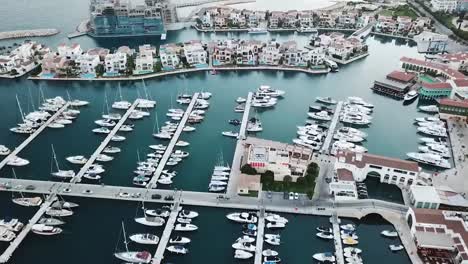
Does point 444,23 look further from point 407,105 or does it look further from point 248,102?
point 248,102

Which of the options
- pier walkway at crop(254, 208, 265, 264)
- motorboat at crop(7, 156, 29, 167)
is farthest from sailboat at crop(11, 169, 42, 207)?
pier walkway at crop(254, 208, 265, 264)

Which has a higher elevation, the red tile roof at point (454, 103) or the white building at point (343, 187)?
the red tile roof at point (454, 103)

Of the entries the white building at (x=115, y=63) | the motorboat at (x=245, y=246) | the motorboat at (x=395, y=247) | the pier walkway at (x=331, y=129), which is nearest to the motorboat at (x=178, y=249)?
the motorboat at (x=245, y=246)

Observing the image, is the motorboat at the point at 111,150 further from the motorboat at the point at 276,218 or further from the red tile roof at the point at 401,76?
the red tile roof at the point at 401,76

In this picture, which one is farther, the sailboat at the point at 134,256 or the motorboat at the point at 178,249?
the motorboat at the point at 178,249

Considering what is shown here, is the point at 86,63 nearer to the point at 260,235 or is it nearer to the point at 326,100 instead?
the point at 326,100

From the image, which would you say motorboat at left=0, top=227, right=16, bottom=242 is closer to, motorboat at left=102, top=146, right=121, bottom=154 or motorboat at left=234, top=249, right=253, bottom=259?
motorboat at left=102, top=146, right=121, bottom=154

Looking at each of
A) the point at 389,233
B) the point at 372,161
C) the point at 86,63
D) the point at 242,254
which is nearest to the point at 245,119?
the point at 372,161

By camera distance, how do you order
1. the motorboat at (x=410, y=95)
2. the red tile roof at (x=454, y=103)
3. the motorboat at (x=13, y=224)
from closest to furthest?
the motorboat at (x=13, y=224)
the red tile roof at (x=454, y=103)
the motorboat at (x=410, y=95)

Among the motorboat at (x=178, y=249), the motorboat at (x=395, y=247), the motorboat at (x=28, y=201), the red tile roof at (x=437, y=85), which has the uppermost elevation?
the red tile roof at (x=437, y=85)
